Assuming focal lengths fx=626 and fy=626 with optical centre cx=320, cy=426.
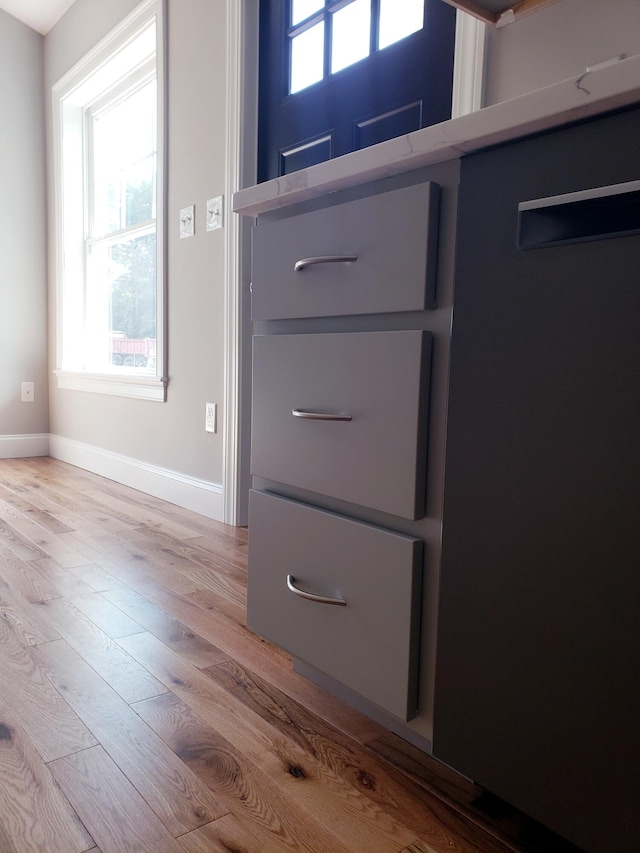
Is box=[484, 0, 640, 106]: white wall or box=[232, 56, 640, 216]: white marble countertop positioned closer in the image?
box=[232, 56, 640, 216]: white marble countertop

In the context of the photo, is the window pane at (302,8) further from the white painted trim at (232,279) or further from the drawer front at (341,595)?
the drawer front at (341,595)

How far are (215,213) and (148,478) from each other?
1248mm

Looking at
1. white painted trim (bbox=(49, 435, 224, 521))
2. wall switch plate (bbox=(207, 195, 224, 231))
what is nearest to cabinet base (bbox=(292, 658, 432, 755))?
white painted trim (bbox=(49, 435, 224, 521))

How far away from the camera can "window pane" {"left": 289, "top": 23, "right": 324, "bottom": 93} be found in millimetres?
2029

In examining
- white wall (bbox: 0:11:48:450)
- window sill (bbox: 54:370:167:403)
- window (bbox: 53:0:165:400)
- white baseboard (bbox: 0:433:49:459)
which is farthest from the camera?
white baseboard (bbox: 0:433:49:459)

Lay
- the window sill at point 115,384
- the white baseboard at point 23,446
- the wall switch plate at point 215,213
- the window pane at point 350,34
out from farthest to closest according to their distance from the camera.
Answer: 1. the white baseboard at point 23,446
2. the window sill at point 115,384
3. the wall switch plate at point 215,213
4. the window pane at point 350,34

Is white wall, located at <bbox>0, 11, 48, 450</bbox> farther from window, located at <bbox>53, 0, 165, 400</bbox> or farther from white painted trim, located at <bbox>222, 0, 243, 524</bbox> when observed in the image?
white painted trim, located at <bbox>222, 0, 243, 524</bbox>

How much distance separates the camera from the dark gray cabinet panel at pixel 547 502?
1.97 ft

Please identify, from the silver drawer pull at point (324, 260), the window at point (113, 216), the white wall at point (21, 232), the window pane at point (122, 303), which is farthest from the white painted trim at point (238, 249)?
the white wall at point (21, 232)

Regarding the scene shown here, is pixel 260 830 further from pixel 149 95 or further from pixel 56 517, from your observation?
pixel 149 95

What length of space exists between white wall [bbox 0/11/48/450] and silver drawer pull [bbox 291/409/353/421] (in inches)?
136

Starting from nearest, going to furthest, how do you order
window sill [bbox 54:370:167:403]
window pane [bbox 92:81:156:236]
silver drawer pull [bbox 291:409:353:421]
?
1. silver drawer pull [bbox 291:409:353:421]
2. window sill [bbox 54:370:167:403]
3. window pane [bbox 92:81:156:236]

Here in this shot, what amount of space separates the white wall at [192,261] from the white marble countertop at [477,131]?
4.95 ft

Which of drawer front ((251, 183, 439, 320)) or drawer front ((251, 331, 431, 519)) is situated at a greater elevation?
drawer front ((251, 183, 439, 320))
